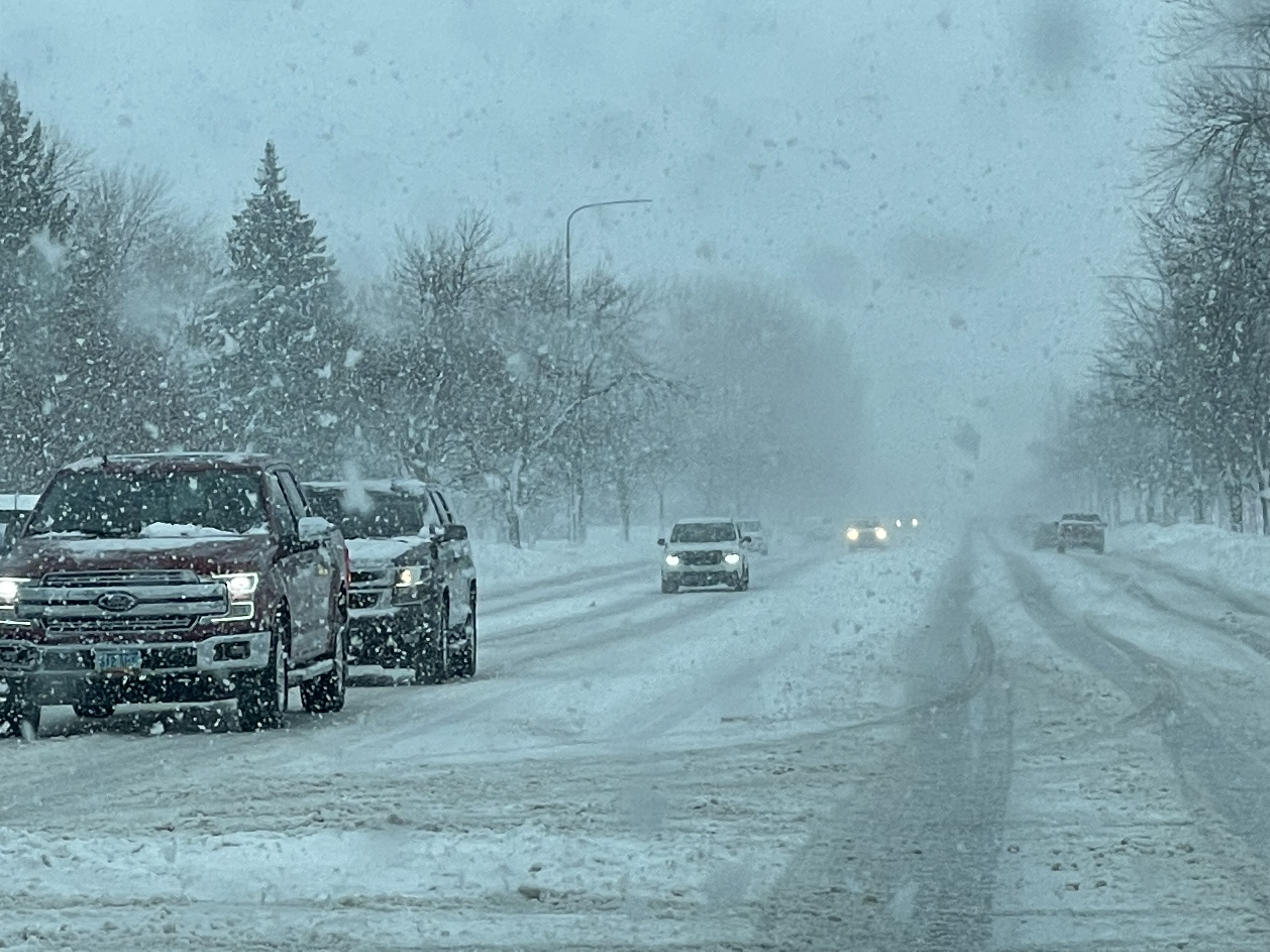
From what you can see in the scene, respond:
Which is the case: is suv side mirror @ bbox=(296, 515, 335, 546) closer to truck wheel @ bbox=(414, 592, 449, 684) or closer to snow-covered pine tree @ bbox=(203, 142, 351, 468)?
truck wheel @ bbox=(414, 592, 449, 684)

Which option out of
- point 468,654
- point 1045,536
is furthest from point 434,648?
point 1045,536

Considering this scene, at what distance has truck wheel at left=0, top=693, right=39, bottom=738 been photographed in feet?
43.2

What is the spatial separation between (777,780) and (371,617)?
697 centimetres

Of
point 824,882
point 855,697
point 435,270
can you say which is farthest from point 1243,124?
point 435,270

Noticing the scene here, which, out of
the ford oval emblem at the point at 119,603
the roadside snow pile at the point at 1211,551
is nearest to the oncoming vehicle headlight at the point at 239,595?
the ford oval emblem at the point at 119,603

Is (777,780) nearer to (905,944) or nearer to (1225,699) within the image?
(905,944)

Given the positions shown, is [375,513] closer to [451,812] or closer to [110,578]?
[110,578]

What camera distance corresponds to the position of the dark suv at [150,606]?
42.1ft

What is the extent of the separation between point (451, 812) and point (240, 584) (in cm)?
399

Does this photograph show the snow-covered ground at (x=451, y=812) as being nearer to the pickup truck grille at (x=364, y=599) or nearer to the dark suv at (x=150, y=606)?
the dark suv at (x=150, y=606)

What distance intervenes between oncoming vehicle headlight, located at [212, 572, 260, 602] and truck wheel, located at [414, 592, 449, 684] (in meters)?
4.18

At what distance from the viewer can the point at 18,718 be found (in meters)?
13.3

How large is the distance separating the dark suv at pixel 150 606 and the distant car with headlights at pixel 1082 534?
179ft

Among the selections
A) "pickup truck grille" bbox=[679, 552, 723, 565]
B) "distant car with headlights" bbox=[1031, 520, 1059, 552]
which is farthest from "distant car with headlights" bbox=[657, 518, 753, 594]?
"distant car with headlights" bbox=[1031, 520, 1059, 552]
